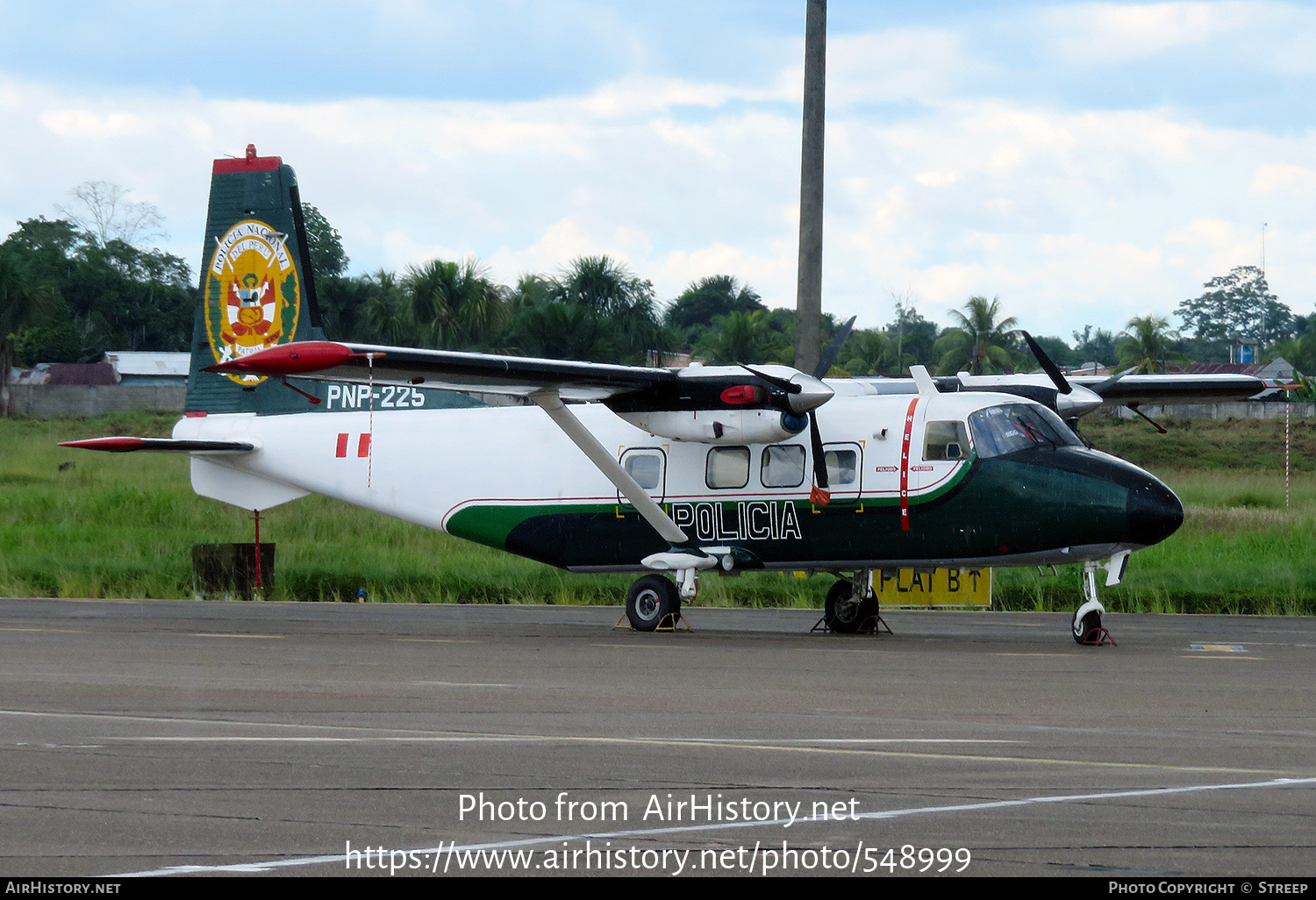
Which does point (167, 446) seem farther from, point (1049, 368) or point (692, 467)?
point (1049, 368)

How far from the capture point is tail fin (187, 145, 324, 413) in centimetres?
2248

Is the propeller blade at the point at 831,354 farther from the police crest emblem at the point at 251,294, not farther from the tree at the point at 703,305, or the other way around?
the tree at the point at 703,305

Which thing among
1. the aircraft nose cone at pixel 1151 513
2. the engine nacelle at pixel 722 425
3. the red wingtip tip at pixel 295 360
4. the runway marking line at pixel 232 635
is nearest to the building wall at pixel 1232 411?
the engine nacelle at pixel 722 425

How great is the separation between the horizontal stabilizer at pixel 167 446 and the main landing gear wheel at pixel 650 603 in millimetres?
6469

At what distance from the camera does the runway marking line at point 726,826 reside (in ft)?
17.5

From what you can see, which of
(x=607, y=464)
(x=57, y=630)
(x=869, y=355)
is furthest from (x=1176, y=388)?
(x=869, y=355)

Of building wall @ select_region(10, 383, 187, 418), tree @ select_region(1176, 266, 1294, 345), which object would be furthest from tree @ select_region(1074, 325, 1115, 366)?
building wall @ select_region(10, 383, 187, 418)

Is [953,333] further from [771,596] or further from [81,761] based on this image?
[81,761]

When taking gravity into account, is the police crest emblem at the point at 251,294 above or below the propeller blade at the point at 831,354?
above

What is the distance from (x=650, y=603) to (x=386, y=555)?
11605 mm

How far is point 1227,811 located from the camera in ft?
21.0

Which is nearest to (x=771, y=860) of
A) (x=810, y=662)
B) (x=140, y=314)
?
(x=810, y=662)

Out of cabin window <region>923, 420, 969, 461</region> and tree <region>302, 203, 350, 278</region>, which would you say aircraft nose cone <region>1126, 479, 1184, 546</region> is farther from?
tree <region>302, 203, 350, 278</region>

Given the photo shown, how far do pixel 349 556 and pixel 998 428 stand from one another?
15488 millimetres
